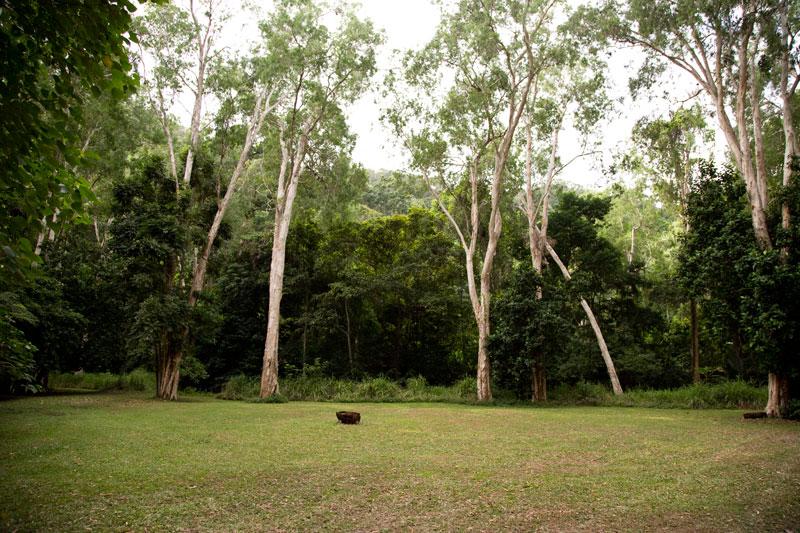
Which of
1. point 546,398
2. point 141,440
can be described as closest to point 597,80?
point 546,398

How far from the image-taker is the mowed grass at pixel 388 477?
4.20m

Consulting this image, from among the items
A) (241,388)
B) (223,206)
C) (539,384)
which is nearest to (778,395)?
→ (539,384)

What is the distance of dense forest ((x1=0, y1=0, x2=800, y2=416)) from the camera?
12852 millimetres

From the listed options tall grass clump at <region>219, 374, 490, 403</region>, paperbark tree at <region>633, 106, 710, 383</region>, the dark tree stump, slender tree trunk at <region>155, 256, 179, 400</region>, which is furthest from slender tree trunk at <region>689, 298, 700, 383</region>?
slender tree trunk at <region>155, 256, 179, 400</region>

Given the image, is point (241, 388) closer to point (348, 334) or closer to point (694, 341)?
point (348, 334)

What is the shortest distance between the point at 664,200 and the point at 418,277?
503 inches

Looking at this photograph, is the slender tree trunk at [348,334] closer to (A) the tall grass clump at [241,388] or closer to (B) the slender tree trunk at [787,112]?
(A) the tall grass clump at [241,388]

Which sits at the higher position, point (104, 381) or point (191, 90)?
point (191, 90)

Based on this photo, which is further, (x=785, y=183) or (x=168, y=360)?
(x=168, y=360)

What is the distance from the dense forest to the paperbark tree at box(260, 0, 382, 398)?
10 centimetres

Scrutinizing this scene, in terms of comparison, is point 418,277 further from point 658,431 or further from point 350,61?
point 658,431

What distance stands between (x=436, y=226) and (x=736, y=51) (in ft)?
49.8

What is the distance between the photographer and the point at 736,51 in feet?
44.3

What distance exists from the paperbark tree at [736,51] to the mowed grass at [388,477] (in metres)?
5.77
